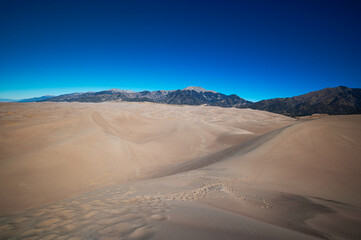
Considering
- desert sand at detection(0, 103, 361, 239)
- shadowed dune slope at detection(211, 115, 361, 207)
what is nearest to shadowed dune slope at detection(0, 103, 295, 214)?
desert sand at detection(0, 103, 361, 239)

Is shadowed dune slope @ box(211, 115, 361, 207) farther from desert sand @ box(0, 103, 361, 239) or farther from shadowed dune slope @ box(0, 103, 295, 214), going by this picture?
shadowed dune slope @ box(0, 103, 295, 214)

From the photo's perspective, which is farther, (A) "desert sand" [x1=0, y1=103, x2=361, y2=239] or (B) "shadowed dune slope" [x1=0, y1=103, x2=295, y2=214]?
(B) "shadowed dune slope" [x1=0, y1=103, x2=295, y2=214]

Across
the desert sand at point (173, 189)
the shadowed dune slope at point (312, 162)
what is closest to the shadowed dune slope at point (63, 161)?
the desert sand at point (173, 189)

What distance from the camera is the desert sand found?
311 centimetres

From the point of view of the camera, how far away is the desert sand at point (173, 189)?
311cm

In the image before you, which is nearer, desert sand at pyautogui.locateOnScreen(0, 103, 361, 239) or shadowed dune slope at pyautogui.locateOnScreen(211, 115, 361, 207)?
desert sand at pyautogui.locateOnScreen(0, 103, 361, 239)

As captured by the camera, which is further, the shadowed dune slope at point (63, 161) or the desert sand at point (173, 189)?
the shadowed dune slope at point (63, 161)

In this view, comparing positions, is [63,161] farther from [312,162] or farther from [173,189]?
[312,162]

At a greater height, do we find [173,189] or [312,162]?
[312,162]

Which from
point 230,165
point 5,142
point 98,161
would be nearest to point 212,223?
point 230,165

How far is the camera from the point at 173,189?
6.04 m

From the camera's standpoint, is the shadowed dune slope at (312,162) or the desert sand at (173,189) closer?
the desert sand at (173,189)

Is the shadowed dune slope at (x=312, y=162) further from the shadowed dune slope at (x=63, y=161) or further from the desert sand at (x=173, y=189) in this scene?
the shadowed dune slope at (x=63, y=161)

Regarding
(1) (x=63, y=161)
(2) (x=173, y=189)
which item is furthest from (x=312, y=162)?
(1) (x=63, y=161)
